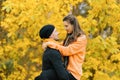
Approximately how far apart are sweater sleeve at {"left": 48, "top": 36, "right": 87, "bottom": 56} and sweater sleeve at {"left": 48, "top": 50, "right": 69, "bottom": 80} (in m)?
0.08

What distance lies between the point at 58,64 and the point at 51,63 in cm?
12

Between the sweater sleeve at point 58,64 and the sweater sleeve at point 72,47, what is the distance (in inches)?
3.2

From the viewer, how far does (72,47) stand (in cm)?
547

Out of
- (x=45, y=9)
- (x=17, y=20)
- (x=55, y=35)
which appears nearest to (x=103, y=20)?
(x=45, y=9)

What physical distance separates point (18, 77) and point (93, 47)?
148 cm

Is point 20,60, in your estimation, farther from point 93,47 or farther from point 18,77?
point 93,47

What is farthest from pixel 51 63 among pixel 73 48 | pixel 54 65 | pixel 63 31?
pixel 63 31

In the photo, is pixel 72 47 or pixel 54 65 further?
pixel 72 47

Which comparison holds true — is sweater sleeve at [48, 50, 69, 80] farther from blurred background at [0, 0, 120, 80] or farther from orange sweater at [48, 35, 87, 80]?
blurred background at [0, 0, 120, 80]

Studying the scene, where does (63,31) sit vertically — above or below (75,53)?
below

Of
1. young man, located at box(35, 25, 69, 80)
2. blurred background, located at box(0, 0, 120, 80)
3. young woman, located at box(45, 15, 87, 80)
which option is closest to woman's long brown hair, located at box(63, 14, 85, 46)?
young woman, located at box(45, 15, 87, 80)

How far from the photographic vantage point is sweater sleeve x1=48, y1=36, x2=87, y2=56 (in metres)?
5.40

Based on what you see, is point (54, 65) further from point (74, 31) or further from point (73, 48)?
point (74, 31)

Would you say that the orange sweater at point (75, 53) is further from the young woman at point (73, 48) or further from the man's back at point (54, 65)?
the man's back at point (54, 65)
